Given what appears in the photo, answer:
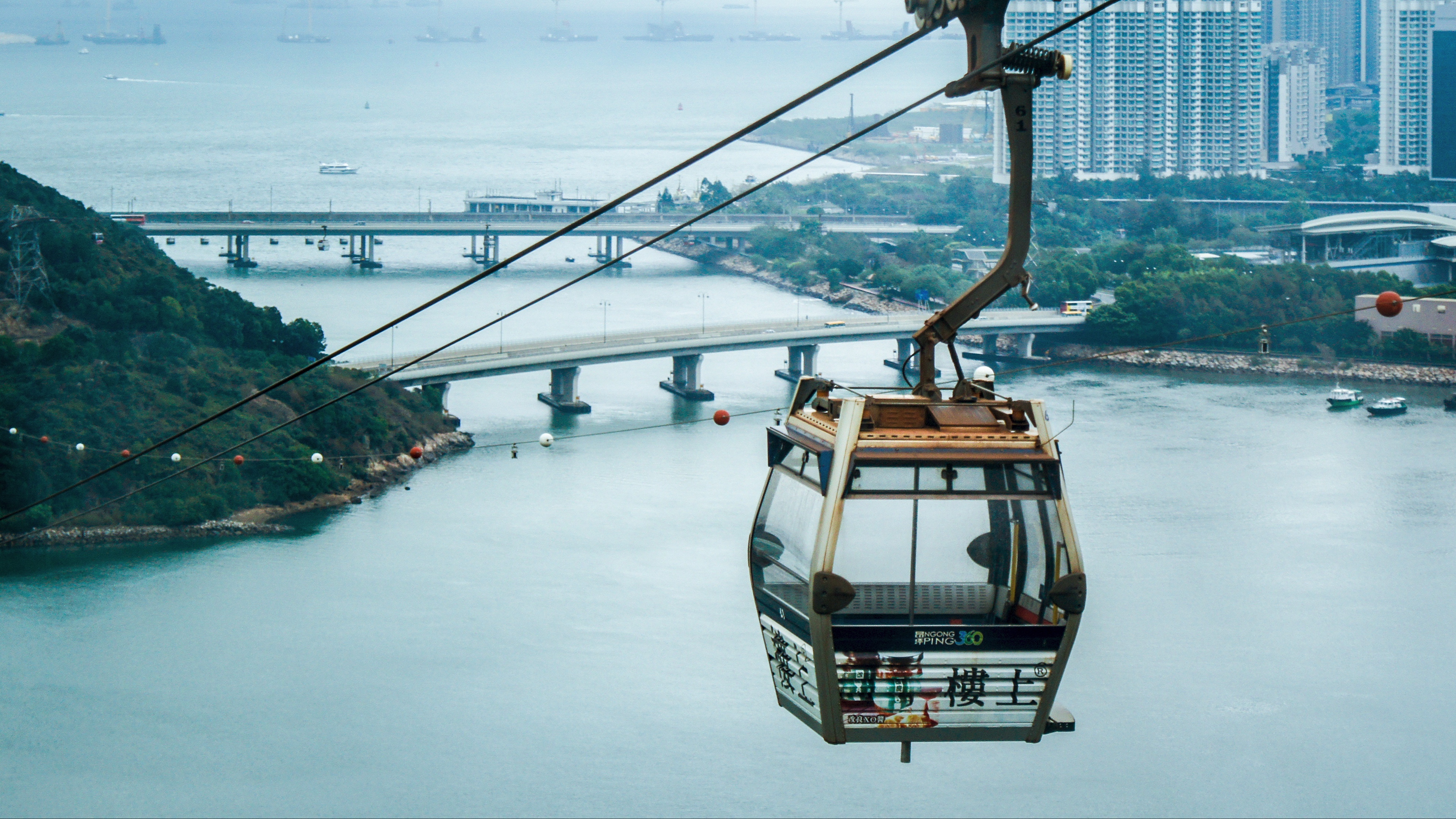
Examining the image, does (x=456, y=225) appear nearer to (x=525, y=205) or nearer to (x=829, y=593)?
(x=525, y=205)

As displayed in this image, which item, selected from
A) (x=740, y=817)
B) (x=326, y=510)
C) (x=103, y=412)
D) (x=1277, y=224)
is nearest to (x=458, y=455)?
(x=326, y=510)

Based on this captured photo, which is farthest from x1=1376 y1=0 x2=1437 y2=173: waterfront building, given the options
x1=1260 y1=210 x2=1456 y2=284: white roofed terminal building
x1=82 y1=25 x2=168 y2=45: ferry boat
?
x1=82 y1=25 x2=168 y2=45: ferry boat

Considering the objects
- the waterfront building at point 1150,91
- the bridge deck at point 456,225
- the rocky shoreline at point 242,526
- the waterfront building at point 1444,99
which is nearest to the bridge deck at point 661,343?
the rocky shoreline at point 242,526

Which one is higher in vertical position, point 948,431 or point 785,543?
point 948,431

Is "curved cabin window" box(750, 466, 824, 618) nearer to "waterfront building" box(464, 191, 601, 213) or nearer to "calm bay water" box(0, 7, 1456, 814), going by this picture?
"calm bay water" box(0, 7, 1456, 814)

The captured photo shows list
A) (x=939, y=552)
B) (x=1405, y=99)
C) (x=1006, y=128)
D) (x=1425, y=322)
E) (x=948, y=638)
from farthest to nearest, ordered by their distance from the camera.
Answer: (x=1405, y=99)
(x=1425, y=322)
(x=939, y=552)
(x=948, y=638)
(x=1006, y=128)

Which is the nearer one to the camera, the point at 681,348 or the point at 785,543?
the point at 785,543

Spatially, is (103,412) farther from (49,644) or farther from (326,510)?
(49,644)

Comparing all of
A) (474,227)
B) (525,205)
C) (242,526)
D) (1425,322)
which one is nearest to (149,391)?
(242,526)
